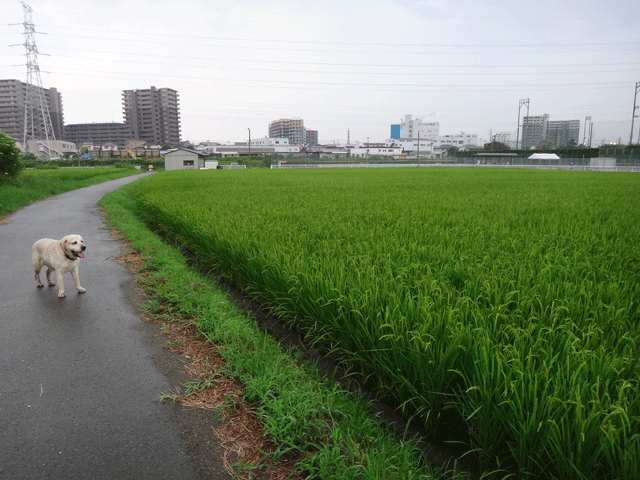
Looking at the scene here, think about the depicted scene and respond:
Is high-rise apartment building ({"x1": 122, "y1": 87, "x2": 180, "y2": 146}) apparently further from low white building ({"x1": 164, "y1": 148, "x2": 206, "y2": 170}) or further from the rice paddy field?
the rice paddy field

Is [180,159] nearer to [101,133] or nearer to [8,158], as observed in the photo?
[8,158]

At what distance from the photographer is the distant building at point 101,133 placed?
12356cm

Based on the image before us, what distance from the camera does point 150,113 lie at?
124875 mm

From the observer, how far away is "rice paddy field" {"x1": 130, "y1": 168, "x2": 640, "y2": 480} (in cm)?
157

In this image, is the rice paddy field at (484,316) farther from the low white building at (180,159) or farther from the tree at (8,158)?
the low white building at (180,159)

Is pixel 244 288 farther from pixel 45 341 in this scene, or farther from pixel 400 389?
pixel 400 389

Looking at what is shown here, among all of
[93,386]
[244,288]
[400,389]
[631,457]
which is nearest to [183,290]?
[244,288]

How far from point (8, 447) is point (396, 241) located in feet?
12.1

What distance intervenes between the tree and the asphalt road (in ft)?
45.9

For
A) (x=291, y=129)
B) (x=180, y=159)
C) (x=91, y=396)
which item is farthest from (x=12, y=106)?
(x=91, y=396)

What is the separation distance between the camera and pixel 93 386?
2611mm

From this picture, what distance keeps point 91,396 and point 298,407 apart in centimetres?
132

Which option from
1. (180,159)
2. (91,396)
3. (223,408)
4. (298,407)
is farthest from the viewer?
(180,159)

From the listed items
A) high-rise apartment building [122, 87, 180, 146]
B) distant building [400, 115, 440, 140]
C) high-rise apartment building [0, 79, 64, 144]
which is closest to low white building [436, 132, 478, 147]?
distant building [400, 115, 440, 140]
